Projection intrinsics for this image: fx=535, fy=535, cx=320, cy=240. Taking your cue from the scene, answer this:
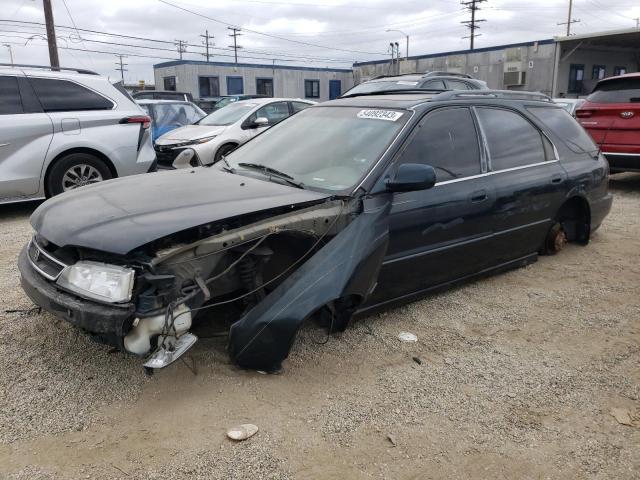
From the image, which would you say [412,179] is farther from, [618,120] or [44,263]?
[618,120]

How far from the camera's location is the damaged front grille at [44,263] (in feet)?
9.47

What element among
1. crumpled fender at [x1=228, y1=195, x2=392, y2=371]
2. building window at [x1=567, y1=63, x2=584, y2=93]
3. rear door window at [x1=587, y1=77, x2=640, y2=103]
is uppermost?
building window at [x1=567, y1=63, x2=584, y2=93]


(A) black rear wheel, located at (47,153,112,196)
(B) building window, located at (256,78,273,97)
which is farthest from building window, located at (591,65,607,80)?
(A) black rear wheel, located at (47,153,112,196)

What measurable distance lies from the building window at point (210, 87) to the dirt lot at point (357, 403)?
36826 mm

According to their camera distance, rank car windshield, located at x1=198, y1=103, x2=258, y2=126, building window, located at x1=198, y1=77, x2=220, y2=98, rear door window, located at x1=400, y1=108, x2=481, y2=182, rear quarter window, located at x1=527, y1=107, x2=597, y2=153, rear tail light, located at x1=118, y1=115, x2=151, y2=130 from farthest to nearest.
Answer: building window, located at x1=198, y1=77, x2=220, y2=98 < car windshield, located at x1=198, y1=103, x2=258, y2=126 < rear tail light, located at x1=118, y1=115, x2=151, y2=130 < rear quarter window, located at x1=527, y1=107, x2=597, y2=153 < rear door window, located at x1=400, y1=108, x2=481, y2=182

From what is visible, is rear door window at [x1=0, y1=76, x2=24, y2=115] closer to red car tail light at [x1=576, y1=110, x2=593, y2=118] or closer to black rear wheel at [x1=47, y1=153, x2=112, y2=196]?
black rear wheel at [x1=47, y1=153, x2=112, y2=196]

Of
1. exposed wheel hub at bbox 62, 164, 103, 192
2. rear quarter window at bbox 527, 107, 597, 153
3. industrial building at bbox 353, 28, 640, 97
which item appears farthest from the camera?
industrial building at bbox 353, 28, 640, 97

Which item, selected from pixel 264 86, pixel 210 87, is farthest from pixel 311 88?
pixel 210 87

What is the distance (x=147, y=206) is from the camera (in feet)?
9.74

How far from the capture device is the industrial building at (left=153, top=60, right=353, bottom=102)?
125 feet

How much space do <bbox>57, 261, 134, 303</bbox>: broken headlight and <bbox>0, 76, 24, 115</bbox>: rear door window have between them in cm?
490

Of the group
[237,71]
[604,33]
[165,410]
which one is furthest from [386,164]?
[237,71]

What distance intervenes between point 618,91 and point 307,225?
774 cm

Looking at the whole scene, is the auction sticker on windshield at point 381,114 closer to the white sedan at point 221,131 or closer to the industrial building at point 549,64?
the white sedan at point 221,131
